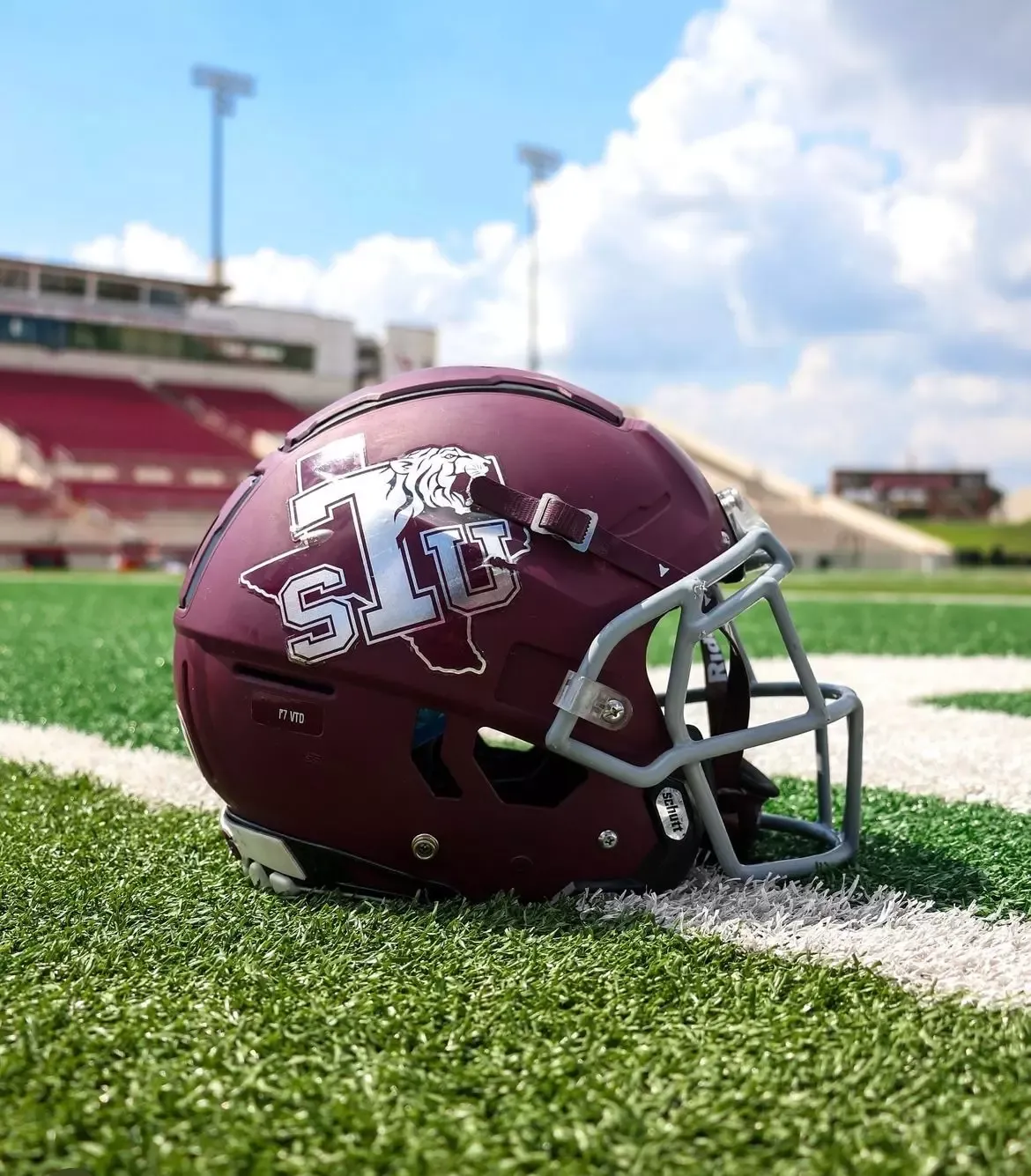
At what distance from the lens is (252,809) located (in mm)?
1943

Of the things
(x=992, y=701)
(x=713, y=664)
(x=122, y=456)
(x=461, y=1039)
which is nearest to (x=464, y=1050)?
(x=461, y=1039)

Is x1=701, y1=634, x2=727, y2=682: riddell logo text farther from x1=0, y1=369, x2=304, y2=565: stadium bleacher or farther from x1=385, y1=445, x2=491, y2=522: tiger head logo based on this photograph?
x1=0, y1=369, x2=304, y2=565: stadium bleacher

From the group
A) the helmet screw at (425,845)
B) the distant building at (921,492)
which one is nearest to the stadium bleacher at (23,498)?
the helmet screw at (425,845)

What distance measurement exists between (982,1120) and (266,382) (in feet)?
124

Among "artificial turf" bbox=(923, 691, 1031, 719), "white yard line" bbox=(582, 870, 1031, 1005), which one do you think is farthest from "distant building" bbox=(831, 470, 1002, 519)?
"white yard line" bbox=(582, 870, 1031, 1005)

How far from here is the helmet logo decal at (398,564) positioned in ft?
5.90

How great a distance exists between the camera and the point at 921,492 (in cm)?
6250

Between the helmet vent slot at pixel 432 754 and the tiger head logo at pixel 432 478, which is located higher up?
the tiger head logo at pixel 432 478

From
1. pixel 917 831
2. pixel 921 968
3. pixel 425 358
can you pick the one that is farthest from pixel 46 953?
pixel 425 358

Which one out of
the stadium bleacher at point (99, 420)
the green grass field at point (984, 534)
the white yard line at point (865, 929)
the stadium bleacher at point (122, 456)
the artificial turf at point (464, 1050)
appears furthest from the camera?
the green grass field at point (984, 534)

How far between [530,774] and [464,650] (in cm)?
35

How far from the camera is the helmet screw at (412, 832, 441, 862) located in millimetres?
1856

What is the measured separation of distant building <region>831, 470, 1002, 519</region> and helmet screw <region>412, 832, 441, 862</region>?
59.6 metres

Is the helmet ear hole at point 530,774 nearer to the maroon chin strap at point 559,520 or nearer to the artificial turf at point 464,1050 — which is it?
the artificial turf at point 464,1050
